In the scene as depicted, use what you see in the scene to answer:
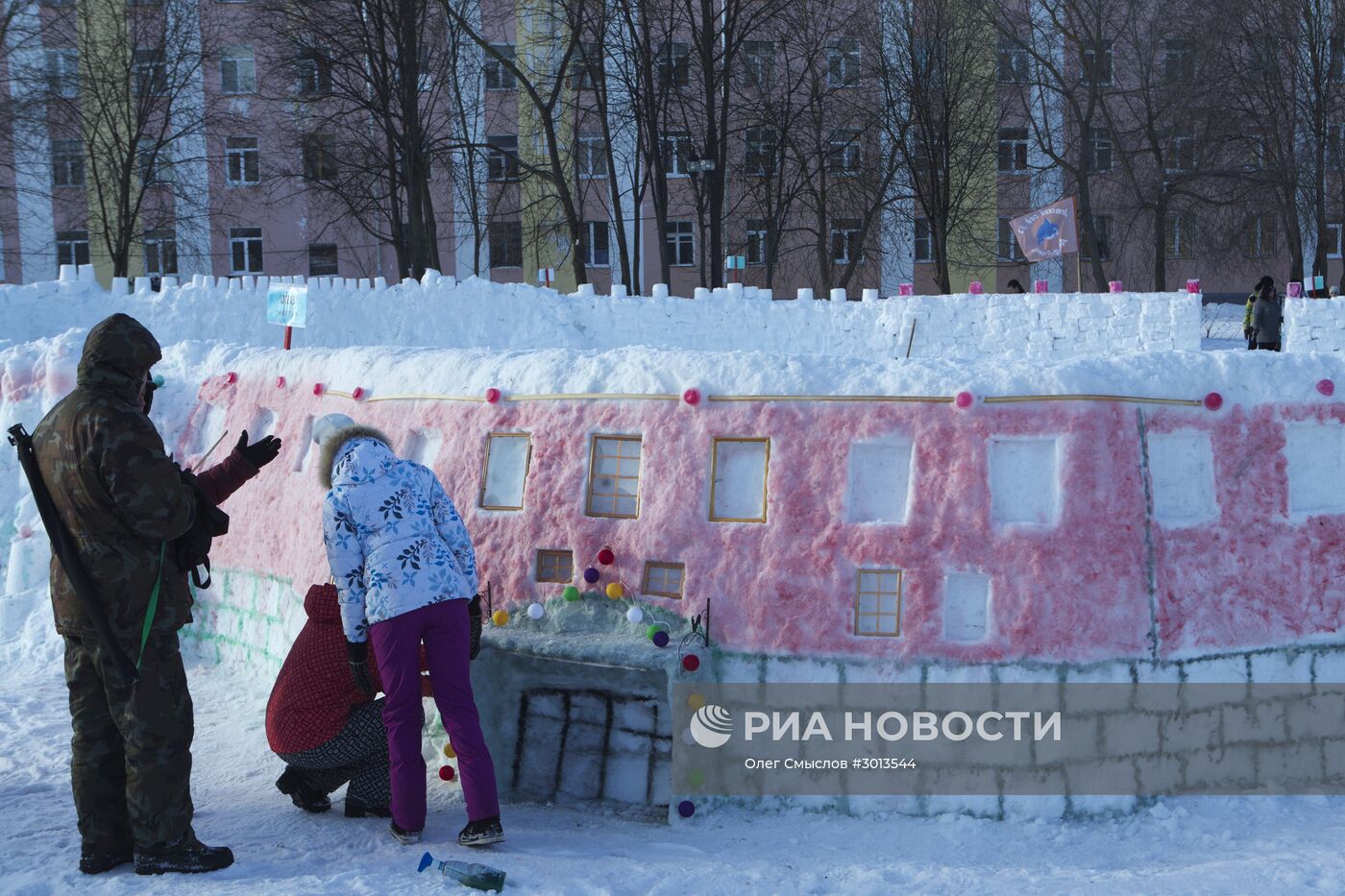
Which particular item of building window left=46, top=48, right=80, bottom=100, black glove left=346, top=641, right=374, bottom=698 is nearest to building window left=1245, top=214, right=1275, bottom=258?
building window left=46, top=48, right=80, bottom=100

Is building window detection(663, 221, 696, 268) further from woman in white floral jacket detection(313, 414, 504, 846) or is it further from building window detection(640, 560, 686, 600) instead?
woman in white floral jacket detection(313, 414, 504, 846)

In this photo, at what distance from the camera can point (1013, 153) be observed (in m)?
27.2

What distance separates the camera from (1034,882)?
4.66m

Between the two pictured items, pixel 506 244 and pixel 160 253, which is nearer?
pixel 160 253

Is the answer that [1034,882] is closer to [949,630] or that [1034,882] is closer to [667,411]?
[949,630]

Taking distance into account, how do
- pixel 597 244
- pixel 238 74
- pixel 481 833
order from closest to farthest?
pixel 481 833 → pixel 238 74 → pixel 597 244

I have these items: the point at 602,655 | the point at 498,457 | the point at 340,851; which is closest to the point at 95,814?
the point at 340,851

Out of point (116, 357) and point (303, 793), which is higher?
point (116, 357)

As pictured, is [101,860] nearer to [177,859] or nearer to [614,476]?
[177,859]

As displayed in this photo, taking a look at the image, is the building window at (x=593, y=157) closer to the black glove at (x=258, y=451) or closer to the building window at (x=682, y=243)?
the building window at (x=682, y=243)

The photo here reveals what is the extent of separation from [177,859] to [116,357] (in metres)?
1.64

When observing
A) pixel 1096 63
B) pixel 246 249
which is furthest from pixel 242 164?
pixel 1096 63

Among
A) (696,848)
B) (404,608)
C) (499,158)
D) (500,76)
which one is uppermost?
(500,76)

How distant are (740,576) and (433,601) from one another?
155 cm
